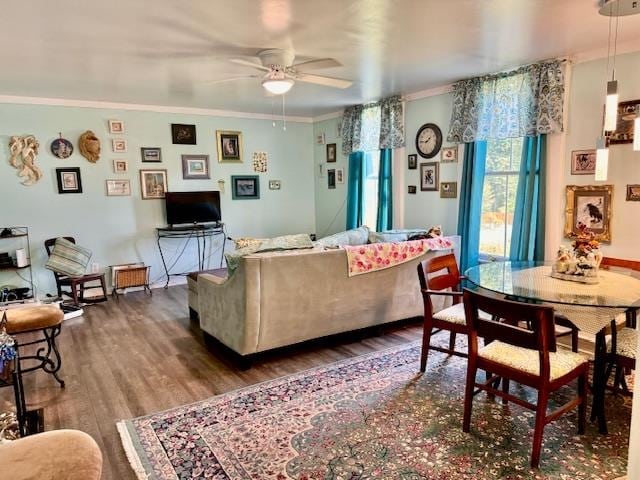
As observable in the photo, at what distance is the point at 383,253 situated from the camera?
3877 mm

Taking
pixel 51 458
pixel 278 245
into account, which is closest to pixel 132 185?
pixel 278 245

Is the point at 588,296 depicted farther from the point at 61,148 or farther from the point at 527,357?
the point at 61,148

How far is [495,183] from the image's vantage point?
15.8 feet

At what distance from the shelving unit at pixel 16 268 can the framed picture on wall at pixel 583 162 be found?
602 cm

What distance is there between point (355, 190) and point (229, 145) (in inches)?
81.6

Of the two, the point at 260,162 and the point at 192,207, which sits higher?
the point at 260,162

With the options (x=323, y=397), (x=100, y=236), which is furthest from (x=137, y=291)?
(x=323, y=397)

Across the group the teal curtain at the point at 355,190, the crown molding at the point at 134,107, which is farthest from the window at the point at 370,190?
the crown molding at the point at 134,107

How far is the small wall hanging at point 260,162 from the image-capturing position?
704cm

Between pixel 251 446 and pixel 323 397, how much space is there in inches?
25.8

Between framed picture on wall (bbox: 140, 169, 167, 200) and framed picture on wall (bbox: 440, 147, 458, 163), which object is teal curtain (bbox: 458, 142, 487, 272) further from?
framed picture on wall (bbox: 140, 169, 167, 200)

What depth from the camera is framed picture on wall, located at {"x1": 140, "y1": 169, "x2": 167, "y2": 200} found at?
6.13 metres

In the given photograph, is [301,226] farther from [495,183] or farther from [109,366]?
[109,366]

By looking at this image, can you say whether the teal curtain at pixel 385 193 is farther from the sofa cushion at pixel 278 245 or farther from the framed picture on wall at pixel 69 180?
the framed picture on wall at pixel 69 180
